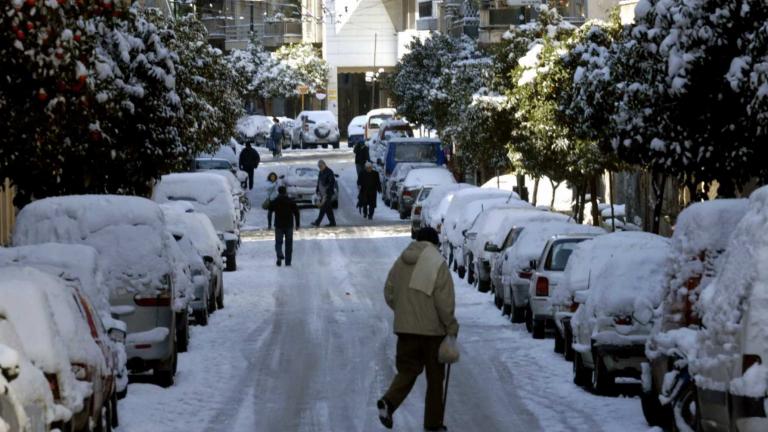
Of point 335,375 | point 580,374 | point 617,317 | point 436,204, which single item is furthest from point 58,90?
point 436,204

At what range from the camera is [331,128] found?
8569 cm

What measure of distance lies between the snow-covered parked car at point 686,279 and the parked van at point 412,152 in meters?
42.1

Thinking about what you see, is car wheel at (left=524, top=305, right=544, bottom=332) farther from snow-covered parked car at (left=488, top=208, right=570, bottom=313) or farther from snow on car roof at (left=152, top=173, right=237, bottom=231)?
snow on car roof at (left=152, top=173, right=237, bottom=231)

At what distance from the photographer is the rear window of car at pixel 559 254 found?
75.0 feet

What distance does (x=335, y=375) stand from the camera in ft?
63.4

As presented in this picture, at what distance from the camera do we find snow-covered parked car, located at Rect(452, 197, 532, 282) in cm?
3266

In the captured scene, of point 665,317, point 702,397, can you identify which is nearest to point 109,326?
point 665,317

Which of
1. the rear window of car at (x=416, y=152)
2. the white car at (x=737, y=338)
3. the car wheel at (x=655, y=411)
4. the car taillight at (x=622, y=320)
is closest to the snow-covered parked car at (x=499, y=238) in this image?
the car taillight at (x=622, y=320)

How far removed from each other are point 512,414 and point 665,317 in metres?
2.61

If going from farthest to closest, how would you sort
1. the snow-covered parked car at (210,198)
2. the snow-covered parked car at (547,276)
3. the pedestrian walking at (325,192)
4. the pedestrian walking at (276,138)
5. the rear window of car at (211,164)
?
the pedestrian walking at (276,138) → the rear window of car at (211,164) → the pedestrian walking at (325,192) → the snow-covered parked car at (210,198) → the snow-covered parked car at (547,276)

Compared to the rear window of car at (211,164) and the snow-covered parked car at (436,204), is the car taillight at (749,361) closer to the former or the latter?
the snow-covered parked car at (436,204)

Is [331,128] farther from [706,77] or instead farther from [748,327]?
[748,327]

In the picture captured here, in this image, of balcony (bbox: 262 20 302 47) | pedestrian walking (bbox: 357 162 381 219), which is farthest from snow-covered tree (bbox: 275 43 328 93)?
pedestrian walking (bbox: 357 162 381 219)

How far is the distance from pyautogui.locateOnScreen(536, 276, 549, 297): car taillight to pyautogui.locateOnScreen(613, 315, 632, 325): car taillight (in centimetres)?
552
